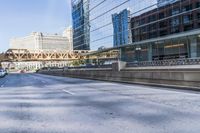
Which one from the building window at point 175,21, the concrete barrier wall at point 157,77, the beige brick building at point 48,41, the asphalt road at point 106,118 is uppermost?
the beige brick building at point 48,41

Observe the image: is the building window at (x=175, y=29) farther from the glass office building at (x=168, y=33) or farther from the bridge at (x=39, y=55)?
the bridge at (x=39, y=55)

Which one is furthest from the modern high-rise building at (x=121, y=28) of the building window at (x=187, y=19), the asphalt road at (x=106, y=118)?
the asphalt road at (x=106, y=118)

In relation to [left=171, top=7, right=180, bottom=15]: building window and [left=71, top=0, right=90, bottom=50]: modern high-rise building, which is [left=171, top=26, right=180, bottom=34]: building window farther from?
[left=71, top=0, right=90, bottom=50]: modern high-rise building

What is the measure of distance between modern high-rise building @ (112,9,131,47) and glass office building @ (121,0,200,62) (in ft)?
13.7

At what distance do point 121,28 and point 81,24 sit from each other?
38404 millimetres

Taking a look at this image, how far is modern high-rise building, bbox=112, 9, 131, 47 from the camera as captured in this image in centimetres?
6412

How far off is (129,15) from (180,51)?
21.3m

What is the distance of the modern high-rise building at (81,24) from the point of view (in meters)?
96.4

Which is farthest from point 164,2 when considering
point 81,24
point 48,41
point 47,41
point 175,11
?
point 48,41

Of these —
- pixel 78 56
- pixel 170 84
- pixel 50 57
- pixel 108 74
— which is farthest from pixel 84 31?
pixel 170 84

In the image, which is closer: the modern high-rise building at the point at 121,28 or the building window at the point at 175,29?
the building window at the point at 175,29

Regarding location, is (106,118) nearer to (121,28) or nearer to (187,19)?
(187,19)

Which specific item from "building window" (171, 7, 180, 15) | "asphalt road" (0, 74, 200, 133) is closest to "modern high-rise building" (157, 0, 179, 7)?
"building window" (171, 7, 180, 15)

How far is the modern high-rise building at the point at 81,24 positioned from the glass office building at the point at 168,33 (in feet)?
125
